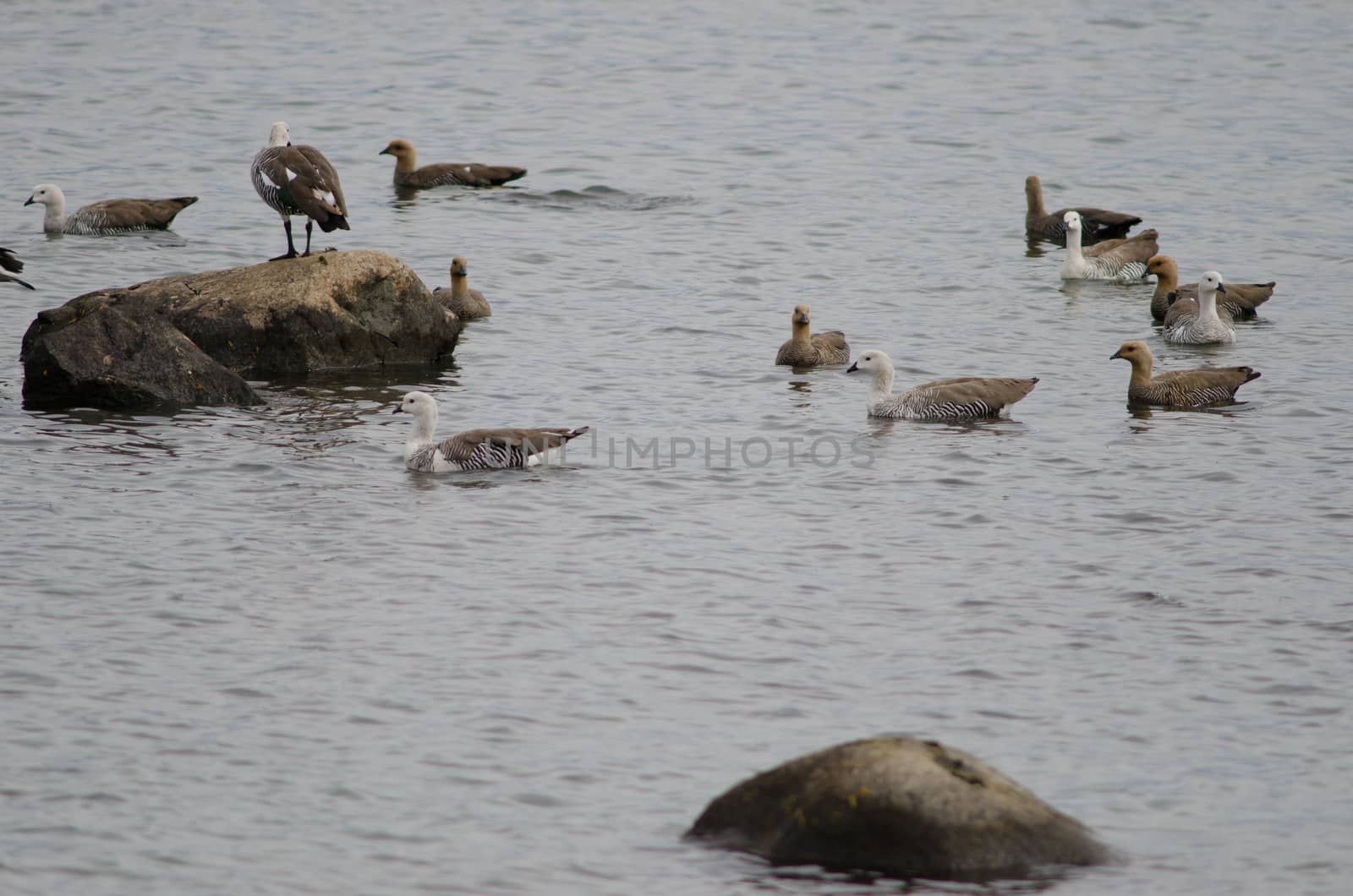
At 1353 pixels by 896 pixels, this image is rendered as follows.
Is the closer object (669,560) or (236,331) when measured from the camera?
(669,560)

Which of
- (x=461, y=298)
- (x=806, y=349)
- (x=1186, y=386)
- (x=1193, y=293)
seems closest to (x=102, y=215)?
(x=461, y=298)

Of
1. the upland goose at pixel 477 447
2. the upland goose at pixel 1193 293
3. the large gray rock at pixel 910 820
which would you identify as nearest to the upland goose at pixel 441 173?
the upland goose at pixel 1193 293

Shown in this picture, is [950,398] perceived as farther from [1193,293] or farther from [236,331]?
[236,331]

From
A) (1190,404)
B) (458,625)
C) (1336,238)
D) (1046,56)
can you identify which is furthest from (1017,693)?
(1046,56)

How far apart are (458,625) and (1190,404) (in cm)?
947

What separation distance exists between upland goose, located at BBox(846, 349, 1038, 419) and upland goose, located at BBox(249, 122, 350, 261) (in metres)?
6.09

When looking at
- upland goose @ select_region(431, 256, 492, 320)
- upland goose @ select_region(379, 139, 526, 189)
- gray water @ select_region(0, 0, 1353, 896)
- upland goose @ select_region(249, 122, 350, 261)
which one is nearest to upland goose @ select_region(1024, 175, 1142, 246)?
gray water @ select_region(0, 0, 1353, 896)

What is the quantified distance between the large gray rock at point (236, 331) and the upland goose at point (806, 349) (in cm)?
387

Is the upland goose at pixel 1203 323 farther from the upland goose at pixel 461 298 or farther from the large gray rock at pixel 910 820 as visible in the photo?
the large gray rock at pixel 910 820

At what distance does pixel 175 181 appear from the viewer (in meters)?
29.1

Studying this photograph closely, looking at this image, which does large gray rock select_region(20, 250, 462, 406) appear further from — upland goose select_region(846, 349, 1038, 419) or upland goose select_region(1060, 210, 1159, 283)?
upland goose select_region(1060, 210, 1159, 283)

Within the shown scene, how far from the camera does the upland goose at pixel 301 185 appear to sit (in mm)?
18578

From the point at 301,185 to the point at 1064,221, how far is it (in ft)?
40.6

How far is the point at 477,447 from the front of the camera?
1507cm
